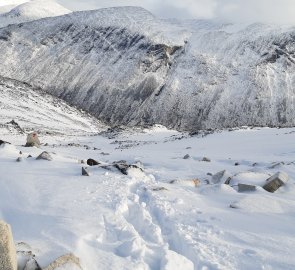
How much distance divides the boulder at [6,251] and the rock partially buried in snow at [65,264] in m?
0.50

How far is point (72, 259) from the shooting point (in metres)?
6.95

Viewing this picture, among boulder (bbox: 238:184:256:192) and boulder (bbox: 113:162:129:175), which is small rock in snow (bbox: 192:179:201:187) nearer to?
boulder (bbox: 238:184:256:192)

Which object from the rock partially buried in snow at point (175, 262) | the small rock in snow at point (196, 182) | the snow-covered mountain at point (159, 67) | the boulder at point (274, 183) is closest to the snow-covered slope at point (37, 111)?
the snow-covered mountain at point (159, 67)

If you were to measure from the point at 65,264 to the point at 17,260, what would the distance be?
737mm

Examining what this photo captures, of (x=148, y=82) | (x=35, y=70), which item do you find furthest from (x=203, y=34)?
(x=35, y=70)

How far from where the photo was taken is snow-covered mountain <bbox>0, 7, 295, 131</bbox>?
464 feet

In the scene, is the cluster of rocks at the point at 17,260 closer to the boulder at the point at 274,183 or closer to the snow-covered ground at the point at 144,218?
the snow-covered ground at the point at 144,218

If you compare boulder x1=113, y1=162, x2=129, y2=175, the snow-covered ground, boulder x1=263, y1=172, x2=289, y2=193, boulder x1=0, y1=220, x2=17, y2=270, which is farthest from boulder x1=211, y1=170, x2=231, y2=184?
boulder x1=0, y1=220, x2=17, y2=270

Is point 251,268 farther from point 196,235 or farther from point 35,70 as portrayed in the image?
point 35,70

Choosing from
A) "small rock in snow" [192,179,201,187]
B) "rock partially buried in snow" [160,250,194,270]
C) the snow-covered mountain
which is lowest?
the snow-covered mountain

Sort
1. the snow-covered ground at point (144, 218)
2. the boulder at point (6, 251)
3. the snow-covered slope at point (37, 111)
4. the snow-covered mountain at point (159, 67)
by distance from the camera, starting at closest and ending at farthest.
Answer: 1. the boulder at point (6, 251)
2. the snow-covered ground at point (144, 218)
3. the snow-covered slope at point (37, 111)
4. the snow-covered mountain at point (159, 67)

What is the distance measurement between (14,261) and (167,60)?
162247 mm

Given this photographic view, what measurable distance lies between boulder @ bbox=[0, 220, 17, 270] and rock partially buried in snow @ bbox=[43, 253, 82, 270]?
502mm

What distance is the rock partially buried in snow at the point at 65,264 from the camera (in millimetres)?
6680
